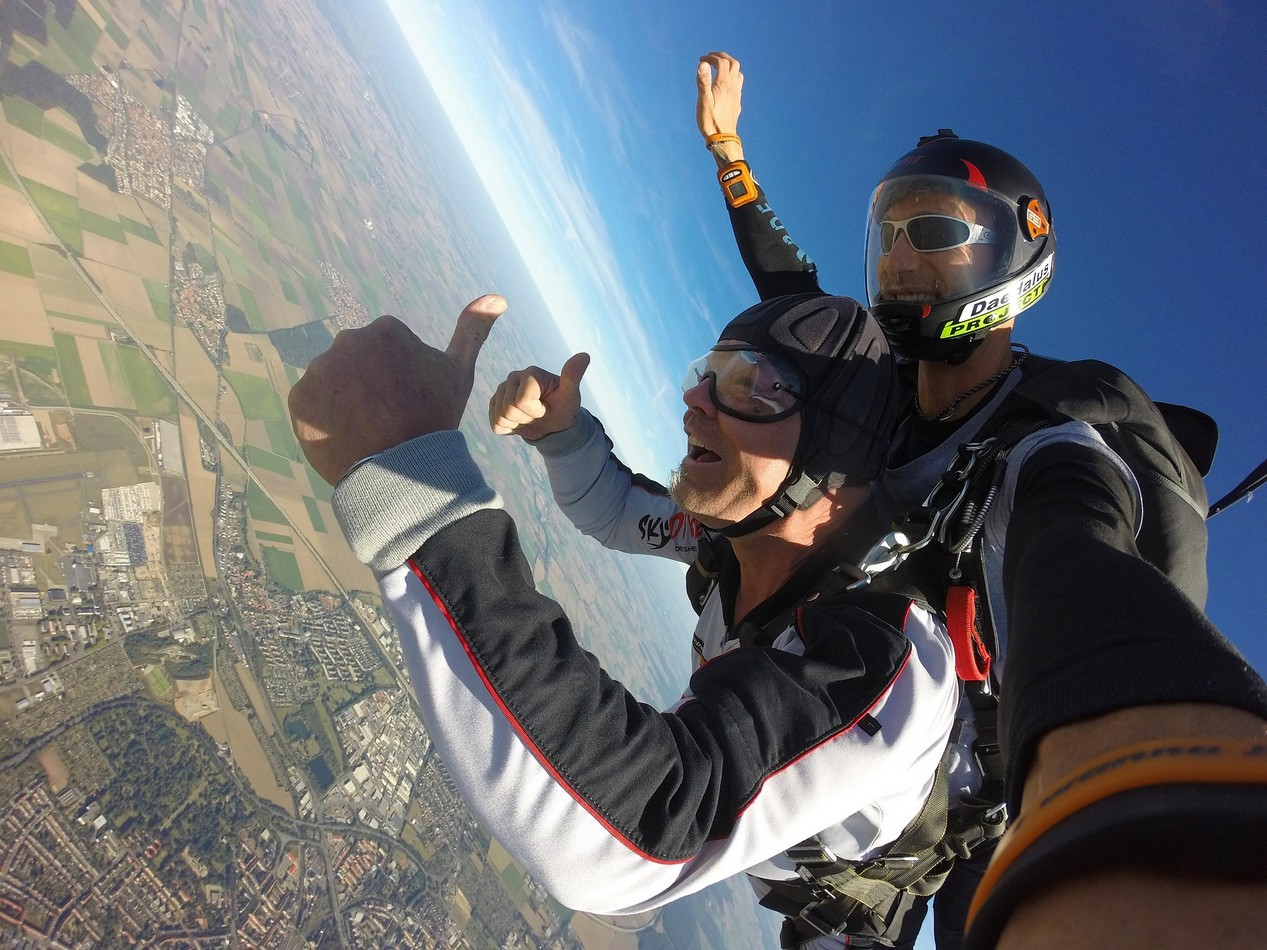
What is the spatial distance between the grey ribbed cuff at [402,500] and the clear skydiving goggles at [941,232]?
2.22m

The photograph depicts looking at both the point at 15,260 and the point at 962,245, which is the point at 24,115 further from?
the point at 962,245

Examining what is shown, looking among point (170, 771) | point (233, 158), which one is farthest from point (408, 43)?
point (170, 771)

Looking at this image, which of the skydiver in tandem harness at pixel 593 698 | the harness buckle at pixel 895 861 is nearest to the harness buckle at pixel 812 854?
the skydiver in tandem harness at pixel 593 698

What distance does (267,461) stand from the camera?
18.5 metres

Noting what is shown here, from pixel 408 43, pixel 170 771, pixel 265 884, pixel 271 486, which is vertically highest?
pixel 408 43

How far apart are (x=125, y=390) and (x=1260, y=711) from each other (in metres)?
19.8

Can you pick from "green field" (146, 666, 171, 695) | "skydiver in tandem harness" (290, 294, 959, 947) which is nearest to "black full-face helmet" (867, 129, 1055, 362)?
"skydiver in tandem harness" (290, 294, 959, 947)

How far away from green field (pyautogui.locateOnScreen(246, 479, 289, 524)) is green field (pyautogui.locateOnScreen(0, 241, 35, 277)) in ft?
22.9

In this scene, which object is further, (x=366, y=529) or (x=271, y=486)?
(x=271, y=486)

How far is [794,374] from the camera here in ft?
6.39

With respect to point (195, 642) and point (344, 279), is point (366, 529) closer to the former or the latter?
point (195, 642)

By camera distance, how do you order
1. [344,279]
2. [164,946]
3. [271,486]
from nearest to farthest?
1. [164,946]
2. [271,486]
3. [344,279]

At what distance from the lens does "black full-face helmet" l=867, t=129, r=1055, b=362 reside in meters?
2.21

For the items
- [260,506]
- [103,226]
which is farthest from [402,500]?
[103,226]
